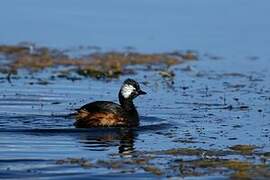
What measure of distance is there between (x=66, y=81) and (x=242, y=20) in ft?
38.5

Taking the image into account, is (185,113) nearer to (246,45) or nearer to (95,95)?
(95,95)

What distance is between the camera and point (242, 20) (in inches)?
1367

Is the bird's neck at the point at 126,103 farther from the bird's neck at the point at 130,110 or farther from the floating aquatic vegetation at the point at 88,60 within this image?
the floating aquatic vegetation at the point at 88,60

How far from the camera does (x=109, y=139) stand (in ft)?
58.5

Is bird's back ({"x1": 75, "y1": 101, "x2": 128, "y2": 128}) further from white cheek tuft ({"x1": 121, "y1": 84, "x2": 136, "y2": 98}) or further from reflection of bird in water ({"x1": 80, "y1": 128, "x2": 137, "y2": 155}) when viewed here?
white cheek tuft ({"x1": 121, "y1": 84, "x2": 136, "y2": 98})

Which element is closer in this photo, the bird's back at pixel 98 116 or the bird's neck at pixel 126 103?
the bird's back at pixel 98 116

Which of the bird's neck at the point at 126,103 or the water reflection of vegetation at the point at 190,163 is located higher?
the bird's neck at the point at 126,103

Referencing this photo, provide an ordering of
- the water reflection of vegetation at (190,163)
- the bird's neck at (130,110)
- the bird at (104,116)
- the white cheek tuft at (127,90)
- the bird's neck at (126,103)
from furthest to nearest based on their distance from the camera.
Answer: the white cheek tuft at (127,90) < the bird's neck at (126,103) < the bird's neck at (130,110) < the bird at (104,116) < the water reflection of vegetation at (190,163)

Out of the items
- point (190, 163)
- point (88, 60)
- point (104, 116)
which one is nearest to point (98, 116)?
point (104, 116)

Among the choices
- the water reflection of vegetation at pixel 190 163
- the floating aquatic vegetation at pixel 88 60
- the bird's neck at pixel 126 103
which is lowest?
the water reflection of vegetation at pixel 190 163

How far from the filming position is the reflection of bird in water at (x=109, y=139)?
1666 cm

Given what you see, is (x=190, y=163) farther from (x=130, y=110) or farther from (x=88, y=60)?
(x=88, y=60)

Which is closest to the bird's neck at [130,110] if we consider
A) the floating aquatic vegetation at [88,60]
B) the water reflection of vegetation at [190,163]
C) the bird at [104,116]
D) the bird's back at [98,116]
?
the bird at [104,116]

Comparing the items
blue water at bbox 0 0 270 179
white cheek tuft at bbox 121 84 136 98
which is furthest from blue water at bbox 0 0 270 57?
white cheek tuft at bbox 121 84 136 98
